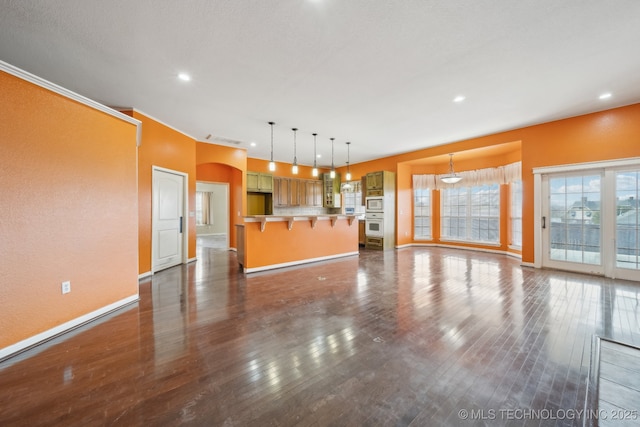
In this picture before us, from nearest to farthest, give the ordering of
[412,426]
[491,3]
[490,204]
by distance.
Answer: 1. [412,426]
2. [491,3]
3. [490,204]

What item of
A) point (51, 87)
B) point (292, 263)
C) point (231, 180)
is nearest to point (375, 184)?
point (292, 263)

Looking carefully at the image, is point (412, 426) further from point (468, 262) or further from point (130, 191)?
point (468, 262)

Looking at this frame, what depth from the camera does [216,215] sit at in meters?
12.1

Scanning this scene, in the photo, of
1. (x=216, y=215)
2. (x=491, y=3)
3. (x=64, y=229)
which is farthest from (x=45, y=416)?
(x=216, y=215)

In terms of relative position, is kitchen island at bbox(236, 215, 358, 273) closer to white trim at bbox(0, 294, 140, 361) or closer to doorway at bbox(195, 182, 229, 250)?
white trim at bbox(0, 294, 140, 361)

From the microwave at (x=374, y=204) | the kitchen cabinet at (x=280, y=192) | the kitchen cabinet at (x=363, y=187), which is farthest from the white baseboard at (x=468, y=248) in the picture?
the kitchen cabinet at (x=280, y=192)

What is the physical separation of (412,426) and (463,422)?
1.06 ft

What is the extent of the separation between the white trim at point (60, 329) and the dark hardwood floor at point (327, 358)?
106 millimetres

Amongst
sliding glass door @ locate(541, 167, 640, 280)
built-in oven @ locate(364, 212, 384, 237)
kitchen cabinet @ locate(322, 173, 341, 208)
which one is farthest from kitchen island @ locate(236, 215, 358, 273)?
sliding glass door @ locate(541, 167, 640, 280)

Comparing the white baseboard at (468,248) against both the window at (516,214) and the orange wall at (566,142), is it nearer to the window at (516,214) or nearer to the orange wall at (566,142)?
the window at (516,214)

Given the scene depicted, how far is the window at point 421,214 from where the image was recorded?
8.37m

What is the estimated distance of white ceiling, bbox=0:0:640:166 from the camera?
84.4 inches

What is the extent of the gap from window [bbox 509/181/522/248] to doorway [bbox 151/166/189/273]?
845cm

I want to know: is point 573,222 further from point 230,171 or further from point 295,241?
point 230,171
